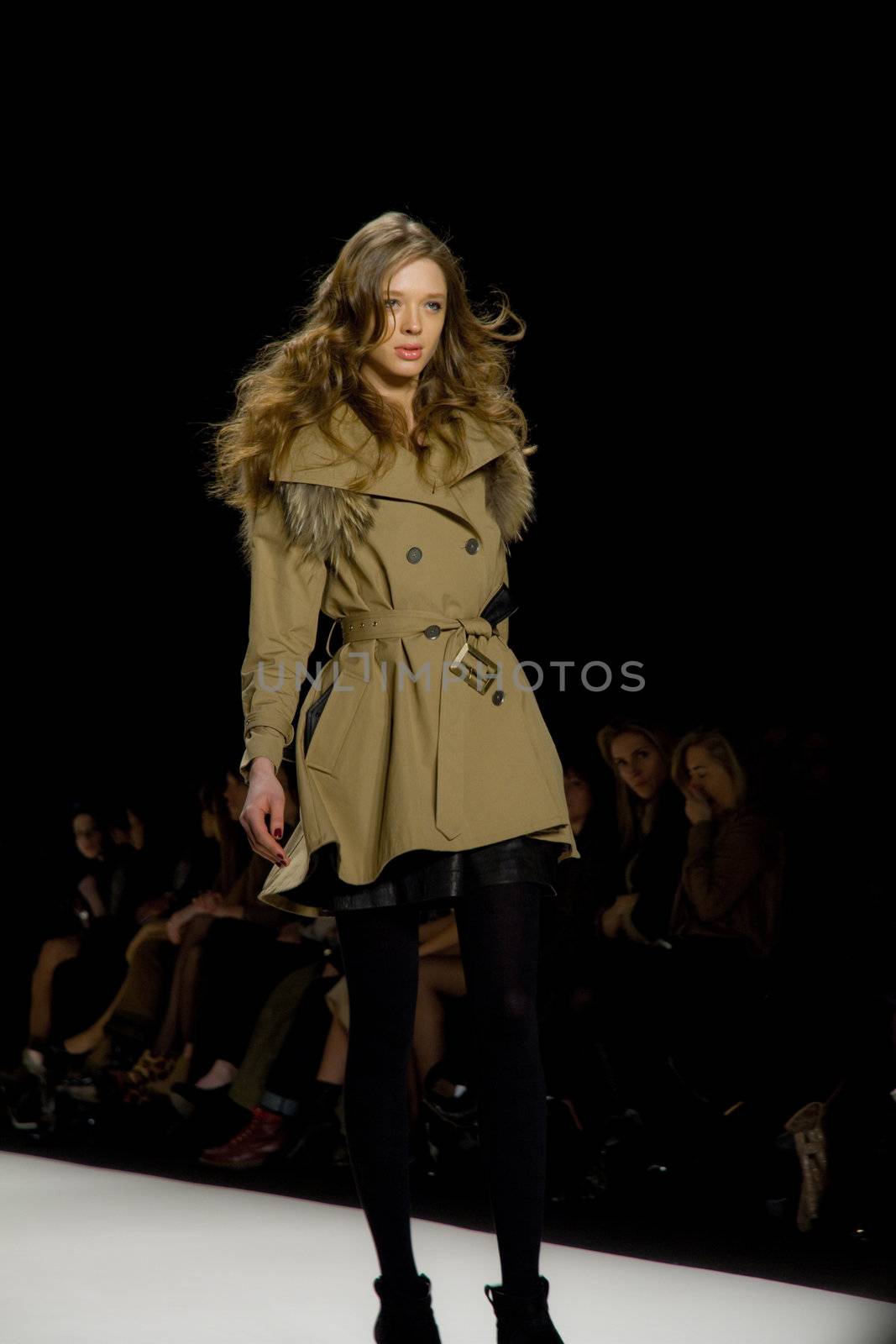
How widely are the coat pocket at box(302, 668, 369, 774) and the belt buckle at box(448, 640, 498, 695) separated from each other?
0.31ft

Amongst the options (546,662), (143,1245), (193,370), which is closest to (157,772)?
(193,370)

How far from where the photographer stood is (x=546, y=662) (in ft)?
12.2

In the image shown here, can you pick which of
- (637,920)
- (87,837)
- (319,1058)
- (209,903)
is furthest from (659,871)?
(87,837)

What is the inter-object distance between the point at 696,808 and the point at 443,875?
5.30 feet

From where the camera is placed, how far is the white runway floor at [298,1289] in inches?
70.2

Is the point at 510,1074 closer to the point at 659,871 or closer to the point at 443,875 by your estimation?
the point at 443,875

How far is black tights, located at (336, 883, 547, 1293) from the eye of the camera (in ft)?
4.64

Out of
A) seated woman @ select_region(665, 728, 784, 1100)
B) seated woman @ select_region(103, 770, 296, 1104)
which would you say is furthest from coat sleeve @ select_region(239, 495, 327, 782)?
seated woman @ select_region(103, 770, 296, 1104)

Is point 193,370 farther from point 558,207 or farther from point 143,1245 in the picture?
Result: point 143,1245

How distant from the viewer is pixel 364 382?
1637mm

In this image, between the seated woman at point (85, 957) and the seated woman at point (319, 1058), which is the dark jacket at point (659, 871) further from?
the seated woman at point (85, 957)

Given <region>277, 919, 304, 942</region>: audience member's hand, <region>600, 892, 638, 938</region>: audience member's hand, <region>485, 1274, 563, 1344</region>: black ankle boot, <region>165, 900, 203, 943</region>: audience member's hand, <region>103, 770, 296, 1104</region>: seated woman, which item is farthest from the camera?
<region>165, 900, 203, 943</region>: audience member's hand

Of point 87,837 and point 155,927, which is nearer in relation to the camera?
point 155,927

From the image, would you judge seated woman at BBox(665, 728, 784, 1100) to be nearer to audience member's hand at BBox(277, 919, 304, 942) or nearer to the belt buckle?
audience member's hand at BBox(277, 919, 304, 942)
